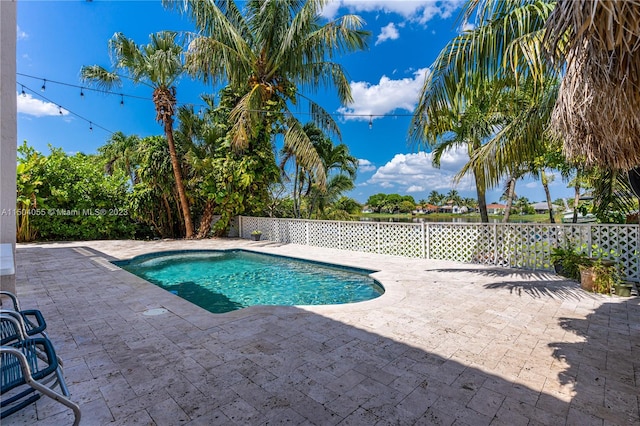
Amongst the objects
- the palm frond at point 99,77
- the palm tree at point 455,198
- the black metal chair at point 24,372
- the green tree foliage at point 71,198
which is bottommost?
the black metal chair at point 24,372

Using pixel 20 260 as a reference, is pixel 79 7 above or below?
above

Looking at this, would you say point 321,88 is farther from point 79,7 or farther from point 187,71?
point 79,7

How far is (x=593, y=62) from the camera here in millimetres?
1943

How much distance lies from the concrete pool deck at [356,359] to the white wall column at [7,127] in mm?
1309

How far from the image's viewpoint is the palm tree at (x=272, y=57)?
10.8 meters

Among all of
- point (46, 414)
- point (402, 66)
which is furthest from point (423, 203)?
point (46, 414)

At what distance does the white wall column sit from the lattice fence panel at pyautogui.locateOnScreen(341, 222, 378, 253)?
8679 millimetres

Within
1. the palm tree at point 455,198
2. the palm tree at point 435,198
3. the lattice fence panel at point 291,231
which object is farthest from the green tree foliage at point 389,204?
the lattice fence panel at point 291,231

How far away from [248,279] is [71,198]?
1041cm

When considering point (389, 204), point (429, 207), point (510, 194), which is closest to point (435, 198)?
point (429, 207)

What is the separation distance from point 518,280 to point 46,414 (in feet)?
24.2

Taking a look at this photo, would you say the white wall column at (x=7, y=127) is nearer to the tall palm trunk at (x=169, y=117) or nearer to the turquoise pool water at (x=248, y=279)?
the turquoise pool water at (x=248, y=279)

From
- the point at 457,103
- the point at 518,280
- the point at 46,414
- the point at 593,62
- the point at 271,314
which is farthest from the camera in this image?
the point at 518,280

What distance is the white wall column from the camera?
13.6 ft
